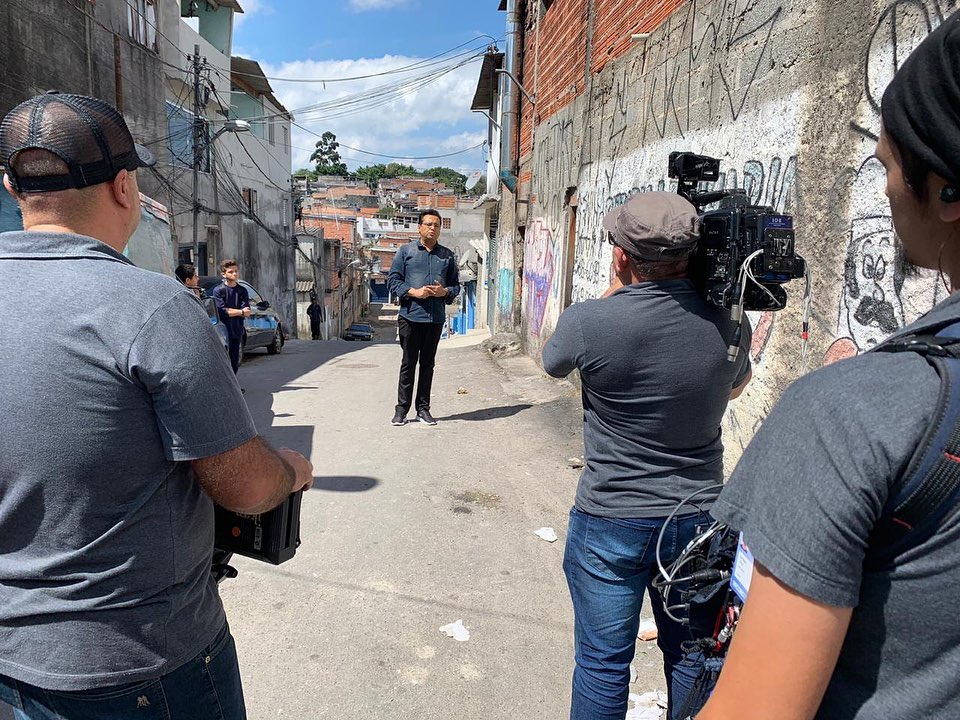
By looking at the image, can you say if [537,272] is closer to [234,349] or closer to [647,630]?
[234,349]

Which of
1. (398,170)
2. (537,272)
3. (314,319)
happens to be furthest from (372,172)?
(537,272)

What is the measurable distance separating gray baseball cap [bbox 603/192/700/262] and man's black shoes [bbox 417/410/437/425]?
15.6ft

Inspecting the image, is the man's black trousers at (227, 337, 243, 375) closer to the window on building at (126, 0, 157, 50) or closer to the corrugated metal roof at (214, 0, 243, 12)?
the window on building at (126, 0, 157, 50)

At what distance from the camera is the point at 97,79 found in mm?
11234

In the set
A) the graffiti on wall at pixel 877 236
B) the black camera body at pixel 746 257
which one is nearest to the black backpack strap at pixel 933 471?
the black camera body at pixel 746 257

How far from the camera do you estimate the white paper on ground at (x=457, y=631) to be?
3.05m

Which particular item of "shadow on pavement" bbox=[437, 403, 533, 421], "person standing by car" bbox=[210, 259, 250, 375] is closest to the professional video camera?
"shadow on pavement" bbox=[437, 403, 533, 421]

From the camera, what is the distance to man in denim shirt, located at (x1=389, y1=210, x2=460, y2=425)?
610cm

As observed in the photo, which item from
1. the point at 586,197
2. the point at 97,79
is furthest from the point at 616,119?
the point at 97,79


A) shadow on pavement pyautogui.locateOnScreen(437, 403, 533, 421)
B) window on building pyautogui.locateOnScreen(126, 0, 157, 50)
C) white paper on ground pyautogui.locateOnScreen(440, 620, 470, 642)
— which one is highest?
window on building pyautogui.locateOnScreen(126, 0, 157, 50)

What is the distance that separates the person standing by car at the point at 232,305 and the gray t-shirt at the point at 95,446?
708cm

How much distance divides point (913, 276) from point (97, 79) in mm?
12677

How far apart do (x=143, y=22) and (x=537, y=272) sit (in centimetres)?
1026

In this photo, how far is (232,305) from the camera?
327 inches
